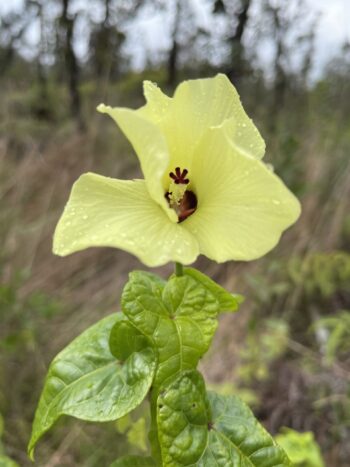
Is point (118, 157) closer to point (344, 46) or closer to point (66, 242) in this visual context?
point (344, 46)

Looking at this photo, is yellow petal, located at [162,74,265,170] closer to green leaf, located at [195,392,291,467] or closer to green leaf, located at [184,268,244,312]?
green leaf, located at [184,268,244,312]

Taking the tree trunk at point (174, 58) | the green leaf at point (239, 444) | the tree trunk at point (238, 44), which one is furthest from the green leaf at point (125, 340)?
the tree trunk at point (174, 58)

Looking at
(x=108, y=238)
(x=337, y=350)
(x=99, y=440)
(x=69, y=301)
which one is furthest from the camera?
(x=69, y=301)

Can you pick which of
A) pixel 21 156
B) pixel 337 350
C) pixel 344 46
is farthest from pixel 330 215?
pixel 21 156

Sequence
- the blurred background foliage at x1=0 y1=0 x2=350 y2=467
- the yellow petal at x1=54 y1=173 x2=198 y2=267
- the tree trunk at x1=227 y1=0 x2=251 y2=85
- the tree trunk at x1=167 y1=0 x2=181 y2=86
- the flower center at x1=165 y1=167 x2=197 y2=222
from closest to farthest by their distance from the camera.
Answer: the yellow petal at x1=54 y1=173 x2=198 y2=267
the flower center at x1=165 y1=167 x2=197 y2=222
the blurred background foliage at x1=0 y1=0 x2=350 y2=467
the tree trunk at x1=227 y1=0 x2=251 y2=85
the tree trunk at x1=167 y1=0 x2=181 y2=86

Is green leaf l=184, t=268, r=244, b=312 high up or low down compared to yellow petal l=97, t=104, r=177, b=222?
down

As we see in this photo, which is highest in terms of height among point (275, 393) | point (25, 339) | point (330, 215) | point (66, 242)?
point (66, 242)

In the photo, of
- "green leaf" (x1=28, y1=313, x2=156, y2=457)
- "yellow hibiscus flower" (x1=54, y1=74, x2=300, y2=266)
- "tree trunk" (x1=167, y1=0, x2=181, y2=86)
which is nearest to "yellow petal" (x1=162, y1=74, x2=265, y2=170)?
"yellow hibiscus flower" (x1=54, y1=74, x2=300, y2=266)
